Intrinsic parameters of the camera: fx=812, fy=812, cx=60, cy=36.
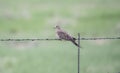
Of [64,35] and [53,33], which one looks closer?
[64,35]

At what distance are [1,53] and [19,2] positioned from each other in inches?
411

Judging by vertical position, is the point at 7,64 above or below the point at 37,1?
below

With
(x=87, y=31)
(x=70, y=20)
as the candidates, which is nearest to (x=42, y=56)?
(x=87, y=31)

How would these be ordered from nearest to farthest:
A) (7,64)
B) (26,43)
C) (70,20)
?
(7,64) < (26,43) < (70,20)

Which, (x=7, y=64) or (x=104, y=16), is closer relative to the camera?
(x=7, y=64)

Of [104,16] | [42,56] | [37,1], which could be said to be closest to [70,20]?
[104,16]

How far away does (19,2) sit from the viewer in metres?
29.7

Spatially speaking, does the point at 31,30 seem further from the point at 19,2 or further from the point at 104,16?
the point at 19,2

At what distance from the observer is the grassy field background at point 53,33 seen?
58.4 ft

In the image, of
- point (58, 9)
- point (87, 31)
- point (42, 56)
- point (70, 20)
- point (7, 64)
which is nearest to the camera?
point (7, 64)

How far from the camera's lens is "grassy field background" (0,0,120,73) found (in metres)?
17.8

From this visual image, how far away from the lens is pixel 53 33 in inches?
877

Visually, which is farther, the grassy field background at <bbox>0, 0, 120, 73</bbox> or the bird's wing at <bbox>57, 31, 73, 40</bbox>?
the grassy field background at <bbox>0, 0, 120, 73</bbox>

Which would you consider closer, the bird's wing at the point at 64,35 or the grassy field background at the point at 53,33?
the bird's wing at the point at 64,35
